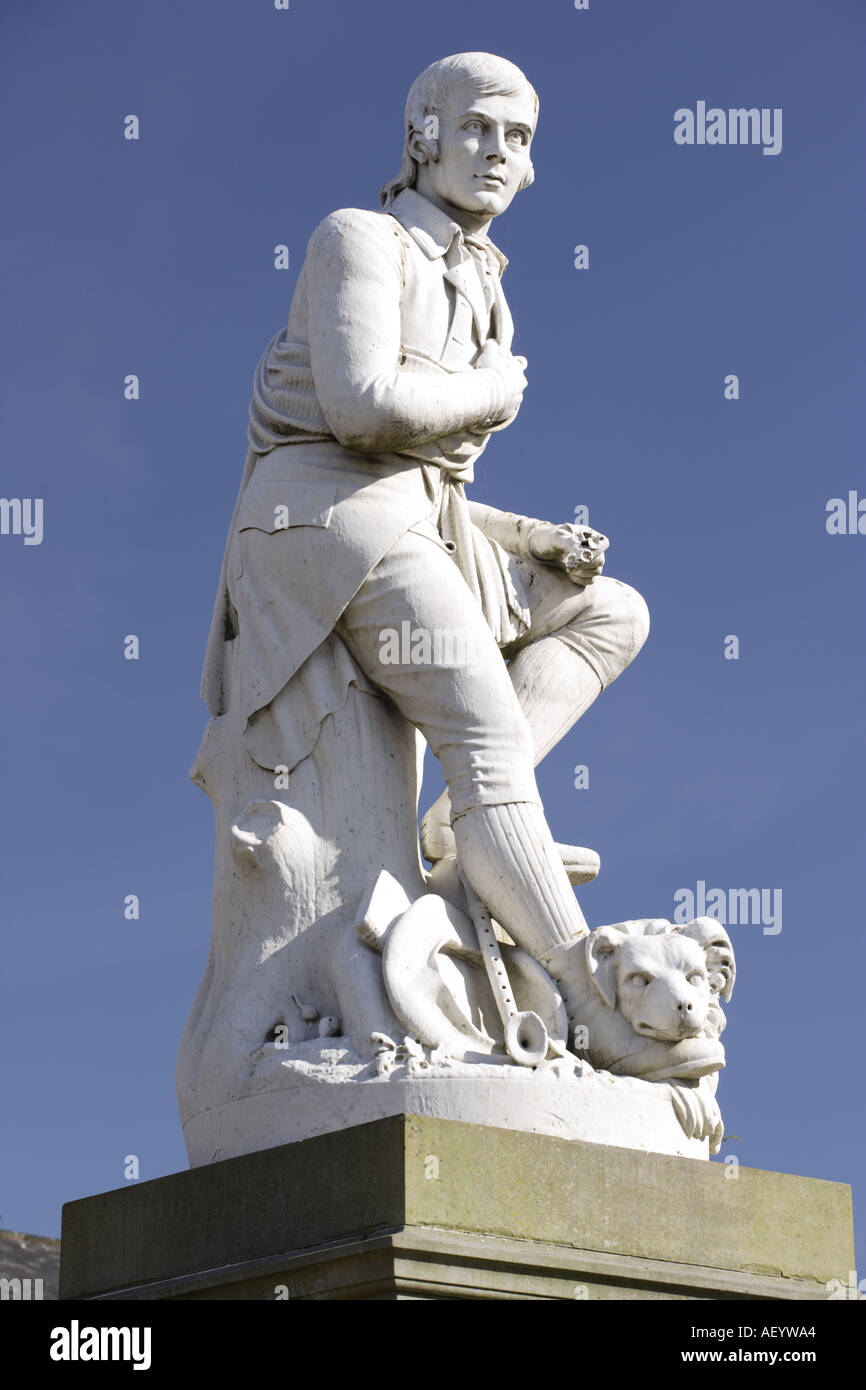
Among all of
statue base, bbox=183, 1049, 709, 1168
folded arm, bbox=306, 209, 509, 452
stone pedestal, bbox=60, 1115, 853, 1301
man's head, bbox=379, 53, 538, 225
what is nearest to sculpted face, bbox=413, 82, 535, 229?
man's head, bbox=379, 53, 538, 225

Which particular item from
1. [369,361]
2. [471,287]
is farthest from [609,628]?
[369,361]

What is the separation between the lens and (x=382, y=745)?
8.26 m

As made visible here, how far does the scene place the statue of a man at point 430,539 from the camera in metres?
8.11

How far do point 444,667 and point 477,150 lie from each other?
2.26m

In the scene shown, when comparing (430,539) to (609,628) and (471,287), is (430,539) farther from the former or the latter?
(471,287)

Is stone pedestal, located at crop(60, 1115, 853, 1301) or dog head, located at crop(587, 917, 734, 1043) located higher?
dog head, located at crop(587, 917, 734, 1043)

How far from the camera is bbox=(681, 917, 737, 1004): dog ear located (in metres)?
7.96

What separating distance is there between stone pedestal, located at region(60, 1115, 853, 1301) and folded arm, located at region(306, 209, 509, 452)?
8.82 ft

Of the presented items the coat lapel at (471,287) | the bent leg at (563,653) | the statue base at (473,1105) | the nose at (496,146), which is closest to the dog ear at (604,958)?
the statue base at (473,1105)

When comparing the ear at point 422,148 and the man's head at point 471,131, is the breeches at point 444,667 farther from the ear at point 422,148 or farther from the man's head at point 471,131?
the ear at point 422,148

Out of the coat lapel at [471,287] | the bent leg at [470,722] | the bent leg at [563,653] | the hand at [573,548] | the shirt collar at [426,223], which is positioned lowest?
the bent leg at [470,722]

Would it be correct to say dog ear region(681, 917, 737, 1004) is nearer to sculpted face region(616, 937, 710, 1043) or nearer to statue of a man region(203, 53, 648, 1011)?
sculpted face region(616, 937, 710, 1043)

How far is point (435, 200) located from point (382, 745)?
7.81 feet
